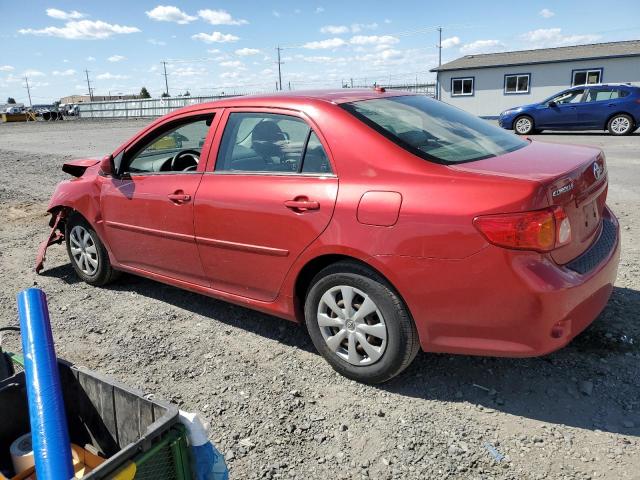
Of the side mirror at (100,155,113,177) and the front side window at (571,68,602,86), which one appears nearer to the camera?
the side mirror at (100,155,113,177)

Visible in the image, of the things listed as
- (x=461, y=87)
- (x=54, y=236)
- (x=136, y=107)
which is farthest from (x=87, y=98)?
(x=54, y=236)

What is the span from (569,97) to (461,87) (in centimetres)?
1372

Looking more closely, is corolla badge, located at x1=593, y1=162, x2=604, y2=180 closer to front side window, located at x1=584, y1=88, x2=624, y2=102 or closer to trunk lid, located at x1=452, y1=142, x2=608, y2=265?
trunk lid, located at x1=452, y1=142, x2=608, y2=265

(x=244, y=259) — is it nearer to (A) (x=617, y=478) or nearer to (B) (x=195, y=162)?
(B) (x=195, y=162)

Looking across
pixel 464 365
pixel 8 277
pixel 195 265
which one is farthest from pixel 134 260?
pixel 464 365

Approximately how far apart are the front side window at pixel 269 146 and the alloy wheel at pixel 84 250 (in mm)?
1866

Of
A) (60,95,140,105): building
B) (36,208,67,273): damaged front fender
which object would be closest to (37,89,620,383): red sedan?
(36,208,67,273): damaged front fender

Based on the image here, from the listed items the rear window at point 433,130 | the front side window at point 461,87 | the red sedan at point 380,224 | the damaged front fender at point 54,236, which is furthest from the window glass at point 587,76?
the damaged front fender at point 54,236

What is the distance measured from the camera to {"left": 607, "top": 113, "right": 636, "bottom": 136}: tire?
1638 cm

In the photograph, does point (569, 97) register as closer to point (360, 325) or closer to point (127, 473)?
point (360, 325)

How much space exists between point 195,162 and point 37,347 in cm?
260

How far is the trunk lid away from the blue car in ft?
50.8

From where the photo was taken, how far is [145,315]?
14.2 ft

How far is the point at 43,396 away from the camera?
1.69 metres
